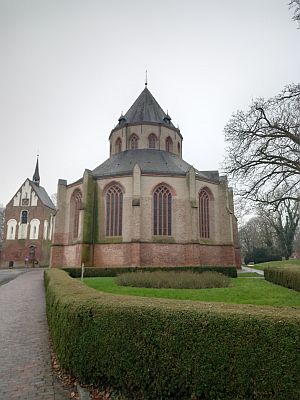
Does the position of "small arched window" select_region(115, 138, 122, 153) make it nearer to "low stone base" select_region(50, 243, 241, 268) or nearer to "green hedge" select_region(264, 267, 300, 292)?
"low stone base" select_region(50, 243, 241, 268)

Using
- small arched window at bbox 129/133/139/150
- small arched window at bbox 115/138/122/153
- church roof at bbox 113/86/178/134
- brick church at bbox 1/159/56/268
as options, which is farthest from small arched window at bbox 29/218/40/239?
small arched window at bbox 129/133/139/150

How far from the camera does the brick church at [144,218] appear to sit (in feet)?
77.9

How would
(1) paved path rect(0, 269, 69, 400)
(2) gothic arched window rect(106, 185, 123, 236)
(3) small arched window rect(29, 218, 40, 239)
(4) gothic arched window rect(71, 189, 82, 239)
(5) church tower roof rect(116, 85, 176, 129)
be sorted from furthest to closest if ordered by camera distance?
(3) small arched window rect(29, 218, 40, 239) → (5) church tower roof rect(116, 85, 176, 129) → (4) gothic arched window rect(71, 189, 82, 239) → (2) gothic arched window rect(106, 185, 123, 236) → (1) paved path rect(0, 269, 69, 400)

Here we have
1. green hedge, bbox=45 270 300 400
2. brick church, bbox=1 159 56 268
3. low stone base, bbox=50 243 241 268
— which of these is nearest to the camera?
green hedge, bbox=45 270 300 400

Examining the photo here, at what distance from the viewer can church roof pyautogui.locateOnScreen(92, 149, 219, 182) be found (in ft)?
85.8

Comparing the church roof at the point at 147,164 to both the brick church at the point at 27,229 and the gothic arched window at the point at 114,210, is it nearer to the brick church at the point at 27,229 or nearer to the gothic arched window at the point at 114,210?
the gothic arched window at the point at 114,210

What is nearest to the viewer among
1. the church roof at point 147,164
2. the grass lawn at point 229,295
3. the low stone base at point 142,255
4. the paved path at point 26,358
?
the paved path at point 26,358

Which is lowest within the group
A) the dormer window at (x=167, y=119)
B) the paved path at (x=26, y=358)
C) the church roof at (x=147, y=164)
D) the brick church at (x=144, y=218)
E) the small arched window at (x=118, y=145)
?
the paved path at (x=26, y=358)

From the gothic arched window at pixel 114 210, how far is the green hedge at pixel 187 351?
2076 cm

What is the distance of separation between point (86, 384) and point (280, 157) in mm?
15073

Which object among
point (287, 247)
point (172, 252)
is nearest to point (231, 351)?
point (172, 252)

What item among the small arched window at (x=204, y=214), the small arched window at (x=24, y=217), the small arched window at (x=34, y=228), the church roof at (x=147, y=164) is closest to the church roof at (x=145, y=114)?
the church roof at (x=147, y=164)

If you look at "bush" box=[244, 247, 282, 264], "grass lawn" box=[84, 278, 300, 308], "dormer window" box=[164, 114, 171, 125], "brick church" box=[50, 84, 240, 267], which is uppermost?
"dormer window" box=[164, 114, 171, 125]

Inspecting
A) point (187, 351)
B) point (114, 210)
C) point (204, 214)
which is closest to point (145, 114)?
point (114, 210)
